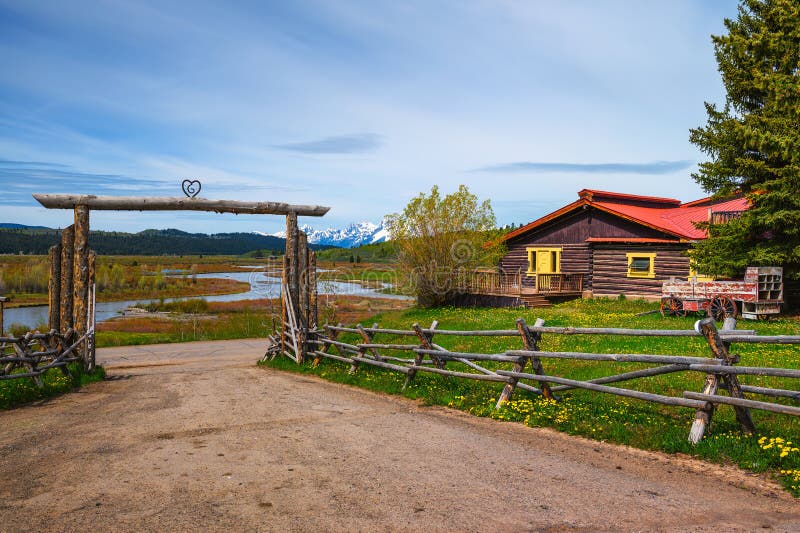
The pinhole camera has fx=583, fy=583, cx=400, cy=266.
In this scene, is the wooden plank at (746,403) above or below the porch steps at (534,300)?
above

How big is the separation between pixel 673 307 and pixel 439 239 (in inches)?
509

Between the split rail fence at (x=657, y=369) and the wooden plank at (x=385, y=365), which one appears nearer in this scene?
the split rail fence at (x=657, y=369)

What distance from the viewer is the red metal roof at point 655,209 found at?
29.8m

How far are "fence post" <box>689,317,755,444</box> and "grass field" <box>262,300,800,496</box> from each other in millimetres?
134

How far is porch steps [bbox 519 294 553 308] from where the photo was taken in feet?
106

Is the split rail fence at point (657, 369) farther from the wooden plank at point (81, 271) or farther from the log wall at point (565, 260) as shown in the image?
the log wall at point (565, 260)

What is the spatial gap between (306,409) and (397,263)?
24326mm

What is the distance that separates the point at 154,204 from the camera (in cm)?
1483

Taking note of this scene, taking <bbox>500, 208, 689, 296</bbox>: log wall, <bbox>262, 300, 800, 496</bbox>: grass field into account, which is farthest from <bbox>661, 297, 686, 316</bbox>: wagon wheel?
<bbox>500, 208, 689, 296</bbox>: log wall

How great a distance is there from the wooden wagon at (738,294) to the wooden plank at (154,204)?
627 inches

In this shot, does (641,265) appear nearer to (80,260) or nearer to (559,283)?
(559,283)

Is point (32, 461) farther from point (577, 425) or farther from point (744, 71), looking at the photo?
point (744, 71)

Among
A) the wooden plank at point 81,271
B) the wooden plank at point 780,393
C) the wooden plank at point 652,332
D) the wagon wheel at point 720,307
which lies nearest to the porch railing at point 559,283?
the wagon wheel at point 720,307

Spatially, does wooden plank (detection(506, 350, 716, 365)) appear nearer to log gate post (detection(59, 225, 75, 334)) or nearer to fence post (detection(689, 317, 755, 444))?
fence post (detection(689, 317, 755, 444))
